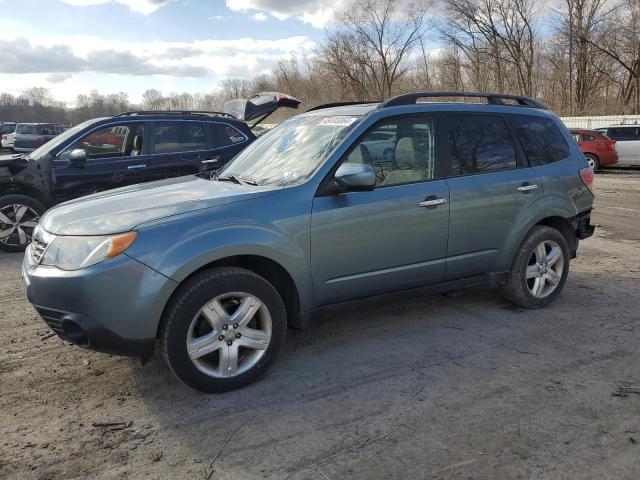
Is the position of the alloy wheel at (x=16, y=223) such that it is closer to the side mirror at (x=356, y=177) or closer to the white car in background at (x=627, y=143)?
the side mirror at (x=356, y=177)

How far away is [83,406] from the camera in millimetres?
3312

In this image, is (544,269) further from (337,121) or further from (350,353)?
(337,121)

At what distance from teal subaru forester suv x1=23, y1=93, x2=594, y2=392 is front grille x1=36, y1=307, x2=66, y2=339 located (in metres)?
0.01

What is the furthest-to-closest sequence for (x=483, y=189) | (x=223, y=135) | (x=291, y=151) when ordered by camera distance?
(x=223, y=135) < (x=483, y=189) < (x=291, y=151)

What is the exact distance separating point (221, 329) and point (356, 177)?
1.33 m

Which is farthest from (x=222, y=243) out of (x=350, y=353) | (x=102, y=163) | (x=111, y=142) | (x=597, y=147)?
(x=597, y=147)

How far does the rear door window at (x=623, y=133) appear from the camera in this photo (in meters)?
19.0

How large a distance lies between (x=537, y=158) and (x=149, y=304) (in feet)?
11.8

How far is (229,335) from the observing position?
3408mm

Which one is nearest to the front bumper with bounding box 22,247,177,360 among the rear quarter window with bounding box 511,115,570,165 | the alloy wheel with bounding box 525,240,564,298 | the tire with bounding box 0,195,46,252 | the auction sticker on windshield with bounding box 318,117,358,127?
the auction sticker on windshield with bounding box 318,117,358,127

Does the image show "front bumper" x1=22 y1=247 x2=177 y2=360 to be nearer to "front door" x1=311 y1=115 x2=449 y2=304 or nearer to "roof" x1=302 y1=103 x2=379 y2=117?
"front door" x1=311 y1=115 x2=449 y2=304

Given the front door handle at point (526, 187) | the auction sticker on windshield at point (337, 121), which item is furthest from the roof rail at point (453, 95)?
the front door handle at point (526, 187)

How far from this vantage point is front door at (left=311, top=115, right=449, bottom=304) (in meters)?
3.75

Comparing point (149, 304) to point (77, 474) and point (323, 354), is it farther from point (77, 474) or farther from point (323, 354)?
point (323, 354)
